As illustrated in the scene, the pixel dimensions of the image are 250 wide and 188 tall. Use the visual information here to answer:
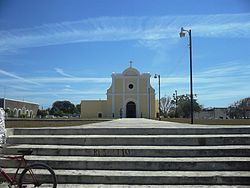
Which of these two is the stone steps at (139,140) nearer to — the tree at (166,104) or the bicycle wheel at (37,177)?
the bicycle wheel at (37,177)

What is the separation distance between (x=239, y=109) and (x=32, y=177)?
321 feet

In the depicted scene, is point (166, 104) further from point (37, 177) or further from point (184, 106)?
point (37, 177)

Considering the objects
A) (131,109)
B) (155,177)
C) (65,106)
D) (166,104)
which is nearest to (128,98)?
(131,109)

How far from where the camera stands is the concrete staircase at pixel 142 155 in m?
6.44

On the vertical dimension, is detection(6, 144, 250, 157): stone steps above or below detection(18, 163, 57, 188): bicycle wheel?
above

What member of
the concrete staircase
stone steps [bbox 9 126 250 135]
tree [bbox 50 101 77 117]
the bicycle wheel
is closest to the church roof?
tree [bbox 50 101 77 117]

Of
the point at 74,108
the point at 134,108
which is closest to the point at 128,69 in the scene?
the point at 134,108

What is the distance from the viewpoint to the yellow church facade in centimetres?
7531

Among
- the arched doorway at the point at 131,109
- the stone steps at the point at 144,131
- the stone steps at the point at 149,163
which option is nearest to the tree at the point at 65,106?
the arched doorway at the point at 131,109

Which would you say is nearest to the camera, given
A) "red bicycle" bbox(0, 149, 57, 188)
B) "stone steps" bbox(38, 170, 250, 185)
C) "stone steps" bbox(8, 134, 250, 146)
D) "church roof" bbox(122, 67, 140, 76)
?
"red bicycle" bbox(0, 149, 57, 188)

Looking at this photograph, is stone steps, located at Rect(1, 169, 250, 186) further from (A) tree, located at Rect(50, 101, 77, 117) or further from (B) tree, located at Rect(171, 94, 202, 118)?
(A) tree, located at Rect(50, 101, 77, 117)

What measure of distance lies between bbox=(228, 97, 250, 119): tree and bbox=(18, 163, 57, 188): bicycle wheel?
3479 inches

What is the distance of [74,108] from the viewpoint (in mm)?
128500

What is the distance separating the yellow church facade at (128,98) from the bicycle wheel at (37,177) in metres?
67.9
